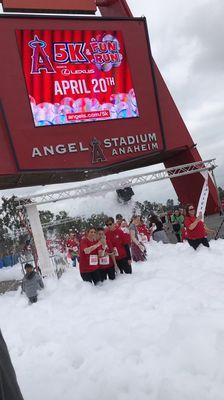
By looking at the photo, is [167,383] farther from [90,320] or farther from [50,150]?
[50,150]

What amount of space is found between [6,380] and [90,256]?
8216 millimetres

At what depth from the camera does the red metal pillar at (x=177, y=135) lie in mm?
26703

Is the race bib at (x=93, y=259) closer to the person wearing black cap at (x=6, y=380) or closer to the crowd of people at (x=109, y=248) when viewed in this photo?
the crowd of people at (x=109, y=248)

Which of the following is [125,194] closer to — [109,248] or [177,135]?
[177,135]

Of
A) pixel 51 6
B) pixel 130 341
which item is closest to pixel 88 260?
pixel 130 341

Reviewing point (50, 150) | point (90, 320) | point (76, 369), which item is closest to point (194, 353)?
point (76, 369)

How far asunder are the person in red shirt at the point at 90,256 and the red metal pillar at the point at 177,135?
671 inches

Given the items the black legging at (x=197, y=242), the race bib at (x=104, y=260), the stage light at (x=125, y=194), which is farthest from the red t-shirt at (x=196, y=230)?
the stage light at (x=125, y=194)

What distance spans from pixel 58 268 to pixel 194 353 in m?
12.3

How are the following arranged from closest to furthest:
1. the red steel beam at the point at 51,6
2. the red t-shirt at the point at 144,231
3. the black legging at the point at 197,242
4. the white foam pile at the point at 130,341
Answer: the white foam pile at the point at 130,341
the black legging at the point at 197,242
the red t-shirt at the point at 144,231
the red steel beam at the point at 51,6

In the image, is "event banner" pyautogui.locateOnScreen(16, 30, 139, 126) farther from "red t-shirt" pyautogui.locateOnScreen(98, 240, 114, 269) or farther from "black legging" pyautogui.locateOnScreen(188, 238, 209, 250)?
"red t-shirt" pyautogui.locateOnScreen(98, 240, 114, 269)

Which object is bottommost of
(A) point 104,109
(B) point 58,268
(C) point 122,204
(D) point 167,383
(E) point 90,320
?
(D) point 167,383

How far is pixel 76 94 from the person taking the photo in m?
23.7

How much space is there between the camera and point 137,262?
1354 centimetres
